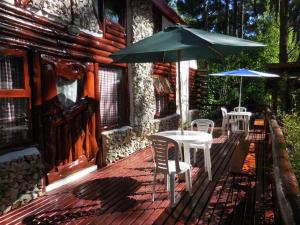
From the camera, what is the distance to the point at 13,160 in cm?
420

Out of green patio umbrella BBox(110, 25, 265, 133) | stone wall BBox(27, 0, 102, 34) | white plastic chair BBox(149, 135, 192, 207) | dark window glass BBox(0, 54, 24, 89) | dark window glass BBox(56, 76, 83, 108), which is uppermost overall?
Answer: stone wall BBox(27, 0, 102, 34)

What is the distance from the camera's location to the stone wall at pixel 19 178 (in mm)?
4074

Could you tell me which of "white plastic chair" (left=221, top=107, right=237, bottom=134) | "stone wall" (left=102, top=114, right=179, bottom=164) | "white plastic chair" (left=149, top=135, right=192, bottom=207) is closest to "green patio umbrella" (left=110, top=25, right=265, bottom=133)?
"white plastic chair" (left=149, top=135, right=192, bottom=207)

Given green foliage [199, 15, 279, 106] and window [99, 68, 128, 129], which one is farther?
green foliage [199, 15, 279, 106]

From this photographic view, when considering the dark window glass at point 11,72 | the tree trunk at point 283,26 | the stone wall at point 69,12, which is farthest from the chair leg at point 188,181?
the tree trunk at point 283,26

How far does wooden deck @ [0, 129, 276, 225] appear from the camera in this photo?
3833 mm

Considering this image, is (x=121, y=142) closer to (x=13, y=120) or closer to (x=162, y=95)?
(x=13, y=120)

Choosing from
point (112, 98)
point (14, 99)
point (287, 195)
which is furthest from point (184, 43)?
point (112, 98)

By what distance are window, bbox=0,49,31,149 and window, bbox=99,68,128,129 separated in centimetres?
221

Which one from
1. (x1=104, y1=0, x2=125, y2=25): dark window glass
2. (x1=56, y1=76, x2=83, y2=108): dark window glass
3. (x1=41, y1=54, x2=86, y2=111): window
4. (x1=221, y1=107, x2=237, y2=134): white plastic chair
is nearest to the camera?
(x1=41, y1=54, x2=86, y2=111): window

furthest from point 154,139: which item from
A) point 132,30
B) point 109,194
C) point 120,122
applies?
point 132,30

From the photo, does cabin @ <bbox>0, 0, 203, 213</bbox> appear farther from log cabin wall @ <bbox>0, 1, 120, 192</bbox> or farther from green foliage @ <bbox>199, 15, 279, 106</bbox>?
green foliage @ <bbox>199, 15, 279, 106</bbox>

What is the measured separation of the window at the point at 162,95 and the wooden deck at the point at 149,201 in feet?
13.1

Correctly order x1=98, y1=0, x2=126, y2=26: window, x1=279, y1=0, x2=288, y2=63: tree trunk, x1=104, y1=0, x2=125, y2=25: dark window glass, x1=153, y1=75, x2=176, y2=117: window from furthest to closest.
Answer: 1. x1=279, y1=0, x2=288, y2=63: tree trunk
2. x1=153, y1=75, x2=176, y2=117: window
3. x1=104, y1=0, x2=125, y2=25: dark window glass
4. x1=98, y1=0, x2=126, y2=26: window
